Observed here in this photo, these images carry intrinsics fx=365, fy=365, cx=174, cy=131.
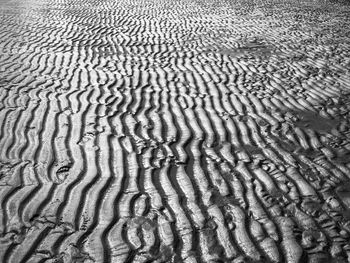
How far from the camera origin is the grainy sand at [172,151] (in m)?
3.95

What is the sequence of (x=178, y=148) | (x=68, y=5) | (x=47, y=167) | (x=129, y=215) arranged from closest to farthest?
1. (x=129, y=215)
2. (x=47, y=167)
3. (x=178, y=148)
4. (x=68, y=5)

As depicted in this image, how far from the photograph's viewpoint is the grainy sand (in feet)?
13.0

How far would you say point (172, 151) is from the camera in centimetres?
562

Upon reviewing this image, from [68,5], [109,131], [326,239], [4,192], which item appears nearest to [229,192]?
[326,239]

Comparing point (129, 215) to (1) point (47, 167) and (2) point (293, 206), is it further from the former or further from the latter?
(2) point (293, 206)

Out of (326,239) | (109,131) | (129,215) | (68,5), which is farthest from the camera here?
(68,5)

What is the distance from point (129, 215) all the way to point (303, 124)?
3.78 m

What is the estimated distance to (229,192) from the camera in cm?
472

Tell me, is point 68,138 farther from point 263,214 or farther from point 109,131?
point 263,214

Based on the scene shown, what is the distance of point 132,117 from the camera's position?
664 centimetres

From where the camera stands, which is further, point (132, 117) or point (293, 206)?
point (132, 117)

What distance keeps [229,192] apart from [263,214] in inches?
21.6

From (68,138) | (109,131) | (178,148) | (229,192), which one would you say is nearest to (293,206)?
(229,192)

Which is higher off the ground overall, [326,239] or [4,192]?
[4,192]
